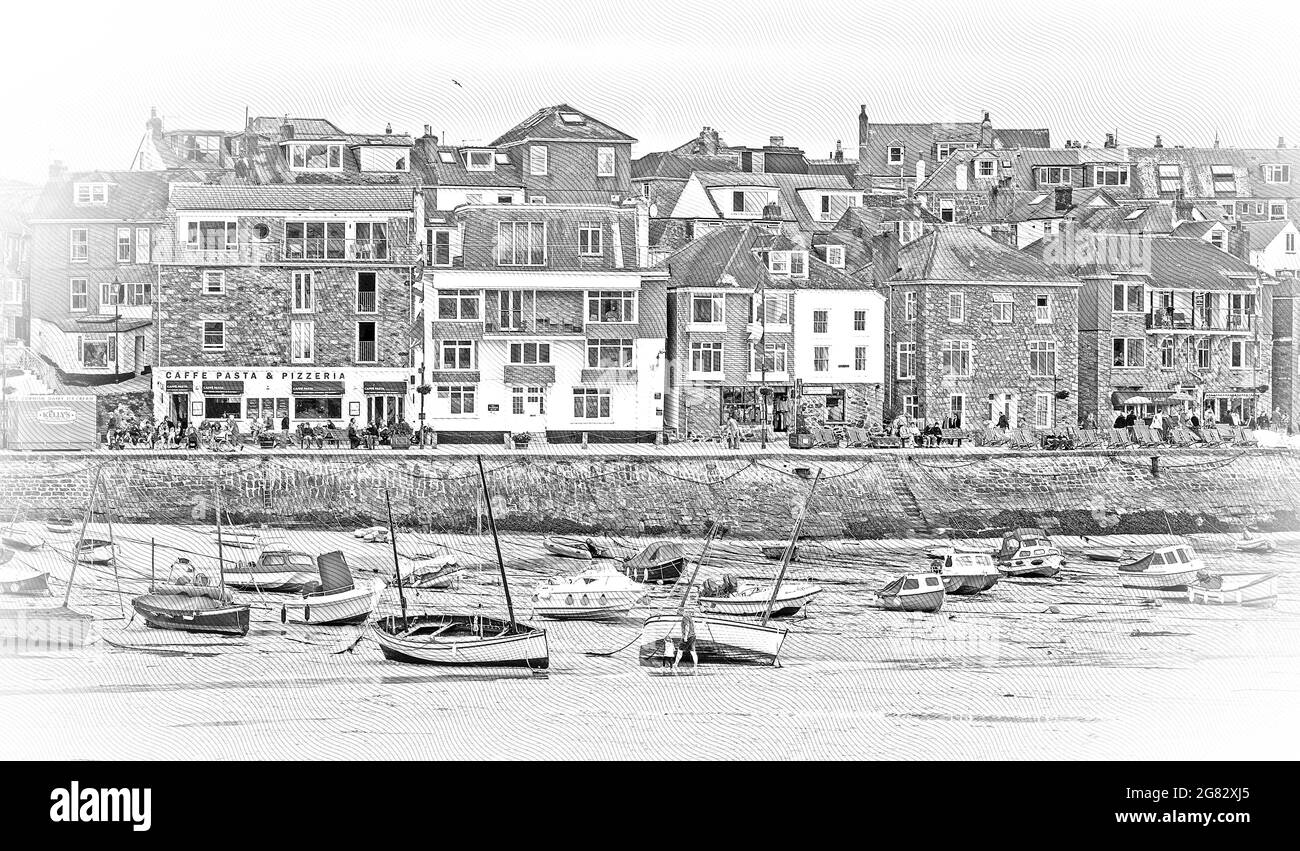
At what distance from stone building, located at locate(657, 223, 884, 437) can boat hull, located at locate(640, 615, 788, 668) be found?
18.1 meters

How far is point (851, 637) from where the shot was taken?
33.5m

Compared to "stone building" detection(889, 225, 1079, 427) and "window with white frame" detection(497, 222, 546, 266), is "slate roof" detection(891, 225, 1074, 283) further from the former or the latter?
"window with white frame" detection(497, 222, 546, 266)

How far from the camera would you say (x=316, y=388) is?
48.6 meters

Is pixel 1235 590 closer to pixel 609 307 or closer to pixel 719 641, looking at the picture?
pixel 719 641

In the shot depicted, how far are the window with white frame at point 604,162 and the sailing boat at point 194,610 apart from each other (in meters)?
26.4

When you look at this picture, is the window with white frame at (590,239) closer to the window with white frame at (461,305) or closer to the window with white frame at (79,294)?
the window with white frame at (461,305)

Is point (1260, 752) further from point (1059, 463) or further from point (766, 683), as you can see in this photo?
point (1059, 463)

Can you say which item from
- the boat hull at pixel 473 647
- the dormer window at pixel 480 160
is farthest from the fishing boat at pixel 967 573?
the dormer window at pixel 480 160

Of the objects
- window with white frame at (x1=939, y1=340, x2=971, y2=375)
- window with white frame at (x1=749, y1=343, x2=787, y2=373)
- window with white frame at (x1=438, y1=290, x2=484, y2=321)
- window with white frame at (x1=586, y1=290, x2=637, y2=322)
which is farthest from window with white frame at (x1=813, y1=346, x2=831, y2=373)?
window with white frame at (x1=438, y1=290, x2=484, y2=321)

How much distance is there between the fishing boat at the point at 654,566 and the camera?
37719mm

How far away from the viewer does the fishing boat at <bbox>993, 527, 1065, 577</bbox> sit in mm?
39969

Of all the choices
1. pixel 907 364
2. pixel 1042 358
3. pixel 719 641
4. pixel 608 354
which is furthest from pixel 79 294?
pixel 719 641

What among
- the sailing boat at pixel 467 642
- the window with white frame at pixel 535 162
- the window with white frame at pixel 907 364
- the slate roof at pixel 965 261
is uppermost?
the window with white frame at pixel 535 162
